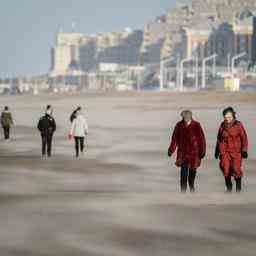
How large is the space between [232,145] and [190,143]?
0.61 metres

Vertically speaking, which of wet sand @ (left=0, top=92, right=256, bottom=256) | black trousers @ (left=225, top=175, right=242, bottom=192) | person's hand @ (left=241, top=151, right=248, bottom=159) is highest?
person's hand @ (left=241, top=151, right=248, bottom=159)

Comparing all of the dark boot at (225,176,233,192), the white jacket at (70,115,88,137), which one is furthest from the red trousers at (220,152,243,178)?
the white jacket at (70,115,88,137)

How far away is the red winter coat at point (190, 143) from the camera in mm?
16578

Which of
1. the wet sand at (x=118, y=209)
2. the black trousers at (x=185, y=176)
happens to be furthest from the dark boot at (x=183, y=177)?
the wet sand at (x=118, y=209)

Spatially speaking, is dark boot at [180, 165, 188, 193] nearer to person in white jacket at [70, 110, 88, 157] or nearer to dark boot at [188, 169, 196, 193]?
dark boot at [188, 169, 196, 193]

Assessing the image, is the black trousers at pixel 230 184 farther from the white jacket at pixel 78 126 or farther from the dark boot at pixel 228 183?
the white jacket at pixel 78 126

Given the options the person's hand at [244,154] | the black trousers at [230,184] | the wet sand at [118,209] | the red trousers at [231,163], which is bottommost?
the wet sand at [118,209]

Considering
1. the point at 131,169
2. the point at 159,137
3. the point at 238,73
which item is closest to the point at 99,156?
the point at 131,169

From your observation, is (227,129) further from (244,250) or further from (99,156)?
(99,156)

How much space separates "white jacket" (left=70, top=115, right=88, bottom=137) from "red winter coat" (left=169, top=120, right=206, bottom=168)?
29.6 ft

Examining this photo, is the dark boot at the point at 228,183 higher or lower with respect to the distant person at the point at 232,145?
lower

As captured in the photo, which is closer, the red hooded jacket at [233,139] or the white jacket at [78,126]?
the red hooded jacket at [233,139]

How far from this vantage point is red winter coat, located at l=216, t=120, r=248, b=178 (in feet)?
54.5

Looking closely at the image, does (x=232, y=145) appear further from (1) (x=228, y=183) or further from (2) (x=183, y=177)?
(2) (x=183, y=177)
